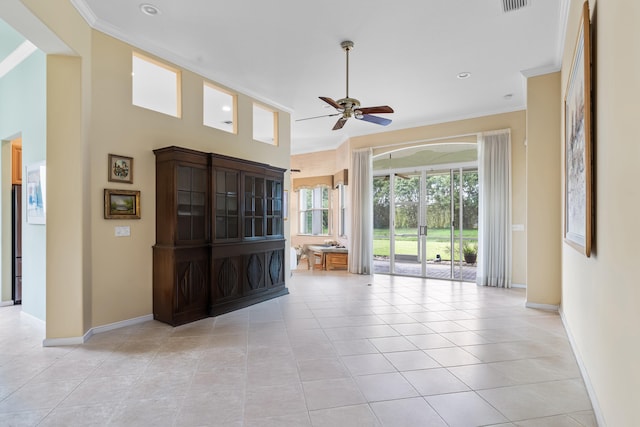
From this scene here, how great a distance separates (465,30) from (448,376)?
3.63 meters

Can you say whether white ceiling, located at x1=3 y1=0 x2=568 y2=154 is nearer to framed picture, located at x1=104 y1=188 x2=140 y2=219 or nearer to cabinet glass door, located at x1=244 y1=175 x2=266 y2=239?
cabinet glass door, located at x1=244 y1=175 x2=266 y2=239

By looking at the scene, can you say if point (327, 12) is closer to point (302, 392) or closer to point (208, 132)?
point (208, 132)

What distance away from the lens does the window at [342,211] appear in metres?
8.91

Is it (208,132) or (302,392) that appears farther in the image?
(208,132)

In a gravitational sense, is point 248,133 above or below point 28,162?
above

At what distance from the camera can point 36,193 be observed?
3.97 metres

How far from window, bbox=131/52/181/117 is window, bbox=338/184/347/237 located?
4.41 metres

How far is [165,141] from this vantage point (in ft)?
14.4

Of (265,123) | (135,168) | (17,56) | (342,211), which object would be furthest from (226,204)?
(342,211)

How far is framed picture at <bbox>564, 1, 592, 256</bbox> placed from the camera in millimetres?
2225

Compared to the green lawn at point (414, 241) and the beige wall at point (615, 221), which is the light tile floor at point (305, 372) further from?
the green lawn at point (414, 241)

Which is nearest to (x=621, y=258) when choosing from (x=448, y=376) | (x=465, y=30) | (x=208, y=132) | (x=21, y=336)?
(x=448, y=376)

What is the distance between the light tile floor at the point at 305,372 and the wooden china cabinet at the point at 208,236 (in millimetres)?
272

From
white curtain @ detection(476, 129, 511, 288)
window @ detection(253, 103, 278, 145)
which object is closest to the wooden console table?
white curtain @ detection(476, 129, 511, 288)
